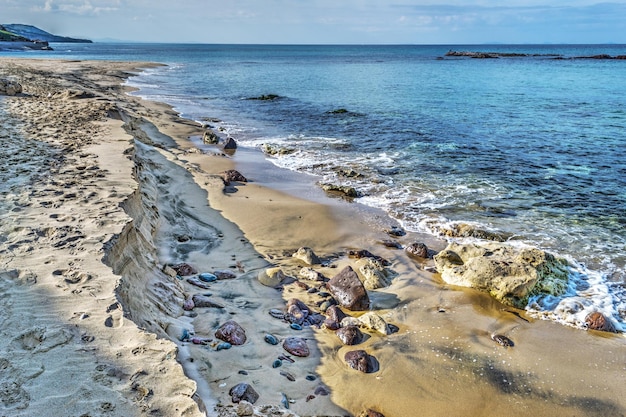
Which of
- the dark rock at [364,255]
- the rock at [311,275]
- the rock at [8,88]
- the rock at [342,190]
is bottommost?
the rock at [311,275]

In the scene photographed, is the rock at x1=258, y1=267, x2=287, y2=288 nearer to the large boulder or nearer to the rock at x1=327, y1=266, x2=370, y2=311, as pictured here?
the rock at x1=327, y1=266, x2=370, y2=311

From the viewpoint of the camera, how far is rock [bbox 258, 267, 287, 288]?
740 centimetres

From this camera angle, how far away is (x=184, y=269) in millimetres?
7367

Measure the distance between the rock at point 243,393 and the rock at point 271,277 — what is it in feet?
9.23

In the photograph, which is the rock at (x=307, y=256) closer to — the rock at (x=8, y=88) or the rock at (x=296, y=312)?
the rock at (x=296, y=312)

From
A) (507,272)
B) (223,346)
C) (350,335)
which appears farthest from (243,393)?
(507,272)

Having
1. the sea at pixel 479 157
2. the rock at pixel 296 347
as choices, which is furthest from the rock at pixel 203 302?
the sea at pixel 479 157

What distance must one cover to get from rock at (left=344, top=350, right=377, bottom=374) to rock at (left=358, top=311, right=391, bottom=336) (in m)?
0.63

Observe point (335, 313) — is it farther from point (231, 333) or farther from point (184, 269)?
point (184, 269)

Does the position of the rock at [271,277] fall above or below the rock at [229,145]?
below

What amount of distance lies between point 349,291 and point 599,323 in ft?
12.7

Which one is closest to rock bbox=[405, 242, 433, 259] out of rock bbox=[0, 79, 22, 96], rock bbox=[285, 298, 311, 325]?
rock bbox=[285, 298, 311, 325]

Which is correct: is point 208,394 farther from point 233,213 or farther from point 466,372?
point 233,213

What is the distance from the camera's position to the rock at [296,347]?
5648 mm
